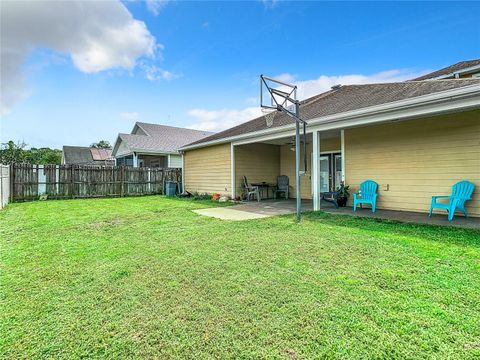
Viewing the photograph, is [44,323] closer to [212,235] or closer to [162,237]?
[162,237]

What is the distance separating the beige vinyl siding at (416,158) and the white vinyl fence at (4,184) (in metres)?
11.9

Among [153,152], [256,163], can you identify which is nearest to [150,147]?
[153,152]

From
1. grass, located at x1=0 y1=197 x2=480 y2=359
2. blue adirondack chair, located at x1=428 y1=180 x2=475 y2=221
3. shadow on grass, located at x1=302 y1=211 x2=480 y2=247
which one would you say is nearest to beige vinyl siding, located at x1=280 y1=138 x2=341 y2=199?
blue adirondack chair, located at x1=428 y1=180 x2=475 y2=221

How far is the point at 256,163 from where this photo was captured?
1190 cm

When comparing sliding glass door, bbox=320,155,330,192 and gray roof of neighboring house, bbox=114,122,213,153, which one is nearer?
sliding glass door, bbox=320,155,330,192

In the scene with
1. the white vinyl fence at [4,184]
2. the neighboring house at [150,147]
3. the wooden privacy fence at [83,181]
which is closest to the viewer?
the white vinyl fence at [4,184]

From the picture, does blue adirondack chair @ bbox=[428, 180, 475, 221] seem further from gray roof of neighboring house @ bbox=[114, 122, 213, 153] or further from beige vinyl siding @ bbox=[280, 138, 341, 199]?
gray roof of neighboring house @ bbox=[114, 122, 213, 153]

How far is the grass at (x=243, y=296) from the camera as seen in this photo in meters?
1.83

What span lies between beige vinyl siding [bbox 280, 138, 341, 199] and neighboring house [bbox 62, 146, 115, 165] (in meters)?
25.5

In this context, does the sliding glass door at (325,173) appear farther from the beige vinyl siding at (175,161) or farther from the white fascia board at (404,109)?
the beige vinyl siding at (175,161)

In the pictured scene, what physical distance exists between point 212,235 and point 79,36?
28.2 feet

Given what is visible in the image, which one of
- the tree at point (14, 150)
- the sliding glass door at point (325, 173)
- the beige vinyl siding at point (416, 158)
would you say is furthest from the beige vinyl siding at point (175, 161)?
the beige vinyl siding at point (416, 158)

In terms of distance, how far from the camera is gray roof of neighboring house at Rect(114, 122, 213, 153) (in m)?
18.4

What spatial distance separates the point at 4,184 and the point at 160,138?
12.1m
